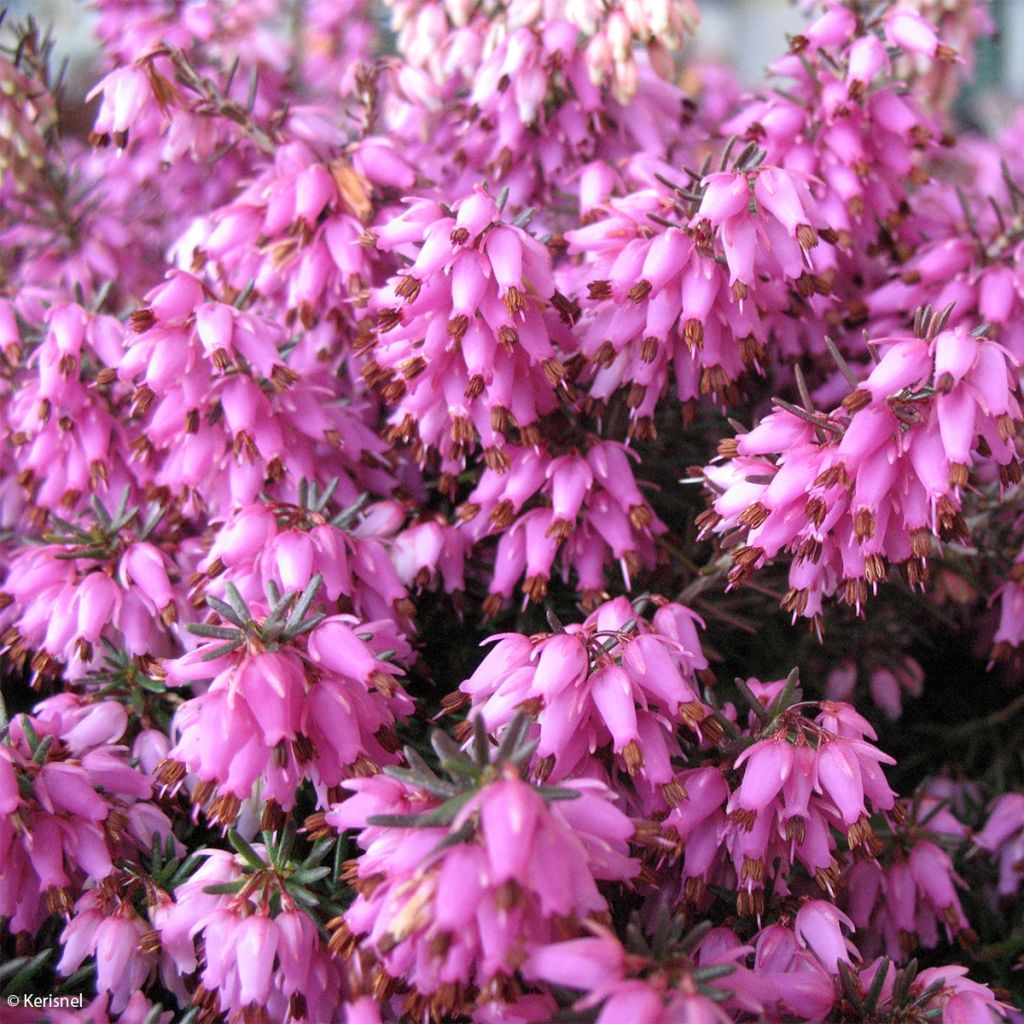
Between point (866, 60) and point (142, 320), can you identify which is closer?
point (142, 320)

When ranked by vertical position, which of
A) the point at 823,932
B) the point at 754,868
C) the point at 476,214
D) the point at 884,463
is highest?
the point at 476,214

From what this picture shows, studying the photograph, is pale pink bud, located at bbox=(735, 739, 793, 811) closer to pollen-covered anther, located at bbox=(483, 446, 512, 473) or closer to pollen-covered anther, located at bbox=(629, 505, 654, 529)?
pollen-covered anther, located at bbox=(629, 505, 654, 529)

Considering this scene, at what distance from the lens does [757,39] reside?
9.00 meters

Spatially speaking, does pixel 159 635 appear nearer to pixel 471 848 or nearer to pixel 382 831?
pixel 382 831

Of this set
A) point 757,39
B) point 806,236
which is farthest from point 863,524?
point 757,39

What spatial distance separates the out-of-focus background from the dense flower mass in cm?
356

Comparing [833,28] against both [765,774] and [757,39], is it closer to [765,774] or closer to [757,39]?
[765,774]

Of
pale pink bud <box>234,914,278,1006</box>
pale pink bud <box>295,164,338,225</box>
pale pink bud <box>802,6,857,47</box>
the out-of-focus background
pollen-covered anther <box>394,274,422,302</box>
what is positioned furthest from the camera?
the out-of-focus background

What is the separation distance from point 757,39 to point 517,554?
8.53 metres

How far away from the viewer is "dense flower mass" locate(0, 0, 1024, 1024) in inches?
55.3

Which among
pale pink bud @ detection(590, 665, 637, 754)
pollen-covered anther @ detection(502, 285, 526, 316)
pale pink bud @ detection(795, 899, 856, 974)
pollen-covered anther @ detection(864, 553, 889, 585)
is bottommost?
pale pink bud @ detection(795, 899, 856, 974)

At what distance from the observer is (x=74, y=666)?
1.86 m

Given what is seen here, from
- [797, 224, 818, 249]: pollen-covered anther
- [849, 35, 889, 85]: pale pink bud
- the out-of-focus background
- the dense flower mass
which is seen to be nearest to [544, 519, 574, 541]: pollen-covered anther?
the dense flower mass

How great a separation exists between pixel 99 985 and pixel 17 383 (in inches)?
49.9
